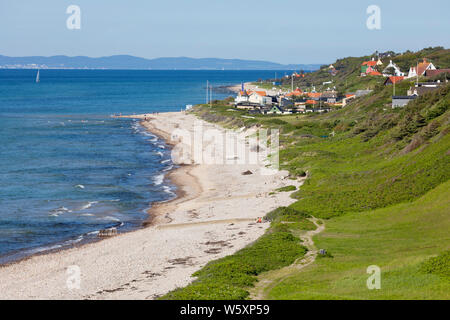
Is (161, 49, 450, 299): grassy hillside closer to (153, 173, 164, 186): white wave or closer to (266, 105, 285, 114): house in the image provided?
(153, 173, 164, 186): white wave

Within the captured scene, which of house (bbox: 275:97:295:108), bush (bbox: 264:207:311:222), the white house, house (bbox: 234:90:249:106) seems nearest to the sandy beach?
bush (bbox: 264:207:311:222)

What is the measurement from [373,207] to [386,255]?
1074 centimetres

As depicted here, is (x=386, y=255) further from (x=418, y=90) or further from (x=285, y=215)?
(x=418, y=90)

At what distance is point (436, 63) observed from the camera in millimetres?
124750

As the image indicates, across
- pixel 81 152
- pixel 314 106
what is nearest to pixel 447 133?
pixel 81 152

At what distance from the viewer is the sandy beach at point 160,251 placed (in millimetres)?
27516

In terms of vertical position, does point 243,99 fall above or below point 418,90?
below

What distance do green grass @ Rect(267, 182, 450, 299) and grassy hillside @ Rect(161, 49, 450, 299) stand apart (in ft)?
0.14

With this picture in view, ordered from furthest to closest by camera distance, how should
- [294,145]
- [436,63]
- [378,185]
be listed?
[436,63] < [294,145] < [378,185]

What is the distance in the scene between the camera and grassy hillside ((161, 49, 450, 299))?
75.5ft

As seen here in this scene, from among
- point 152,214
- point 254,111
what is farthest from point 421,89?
point 152,214

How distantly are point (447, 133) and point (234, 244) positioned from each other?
20461mm

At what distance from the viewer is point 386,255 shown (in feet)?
90.0
